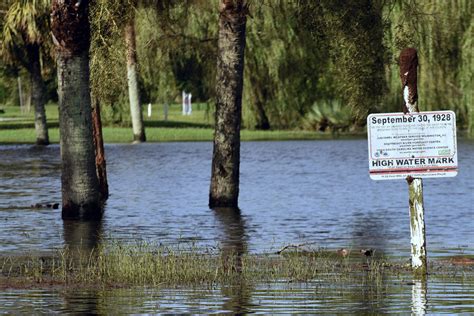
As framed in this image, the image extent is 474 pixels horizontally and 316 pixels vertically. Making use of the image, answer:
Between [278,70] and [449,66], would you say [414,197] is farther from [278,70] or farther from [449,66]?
[278,70]

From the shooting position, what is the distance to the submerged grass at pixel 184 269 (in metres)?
15.8

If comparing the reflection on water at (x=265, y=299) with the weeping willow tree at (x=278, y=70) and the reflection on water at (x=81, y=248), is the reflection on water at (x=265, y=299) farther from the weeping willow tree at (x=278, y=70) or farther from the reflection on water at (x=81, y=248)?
the weeping willow tree at (x=278, y=70)

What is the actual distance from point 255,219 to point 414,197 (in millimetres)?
10595

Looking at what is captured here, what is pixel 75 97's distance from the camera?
79.4 ft

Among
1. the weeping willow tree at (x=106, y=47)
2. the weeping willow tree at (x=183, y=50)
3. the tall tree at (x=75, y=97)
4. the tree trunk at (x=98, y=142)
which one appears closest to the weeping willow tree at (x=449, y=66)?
the weeping willow tree at (x=183, y=50)

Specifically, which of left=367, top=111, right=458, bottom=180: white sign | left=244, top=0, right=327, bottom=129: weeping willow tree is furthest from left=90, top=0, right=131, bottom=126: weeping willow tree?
left=244, top=0, right=327, bottom=129: weeping willow tree

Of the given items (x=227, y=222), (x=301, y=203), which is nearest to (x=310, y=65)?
(x=301, y=203)

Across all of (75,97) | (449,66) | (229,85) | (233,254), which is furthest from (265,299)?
(449,66)

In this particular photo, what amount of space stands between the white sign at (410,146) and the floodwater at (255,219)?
4.19 ft

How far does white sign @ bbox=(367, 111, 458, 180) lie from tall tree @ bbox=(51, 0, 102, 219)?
910cm

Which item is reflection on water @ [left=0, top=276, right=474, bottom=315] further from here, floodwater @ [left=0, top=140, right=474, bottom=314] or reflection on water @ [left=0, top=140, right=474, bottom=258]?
reflection on water @ [left=0, top=140, right=474, bottom=258]

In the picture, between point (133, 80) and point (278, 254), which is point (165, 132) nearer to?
point (133, 80)

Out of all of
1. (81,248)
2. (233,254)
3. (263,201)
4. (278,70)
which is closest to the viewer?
(233,254)

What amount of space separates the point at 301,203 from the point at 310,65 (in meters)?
36.2
